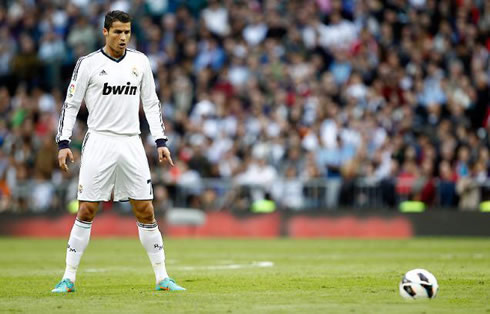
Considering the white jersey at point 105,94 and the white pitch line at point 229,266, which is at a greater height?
the white jersey at point 105,94

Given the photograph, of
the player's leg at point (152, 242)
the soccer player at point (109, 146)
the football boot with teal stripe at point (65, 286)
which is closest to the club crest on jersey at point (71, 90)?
the soccer player at point (109, 146)

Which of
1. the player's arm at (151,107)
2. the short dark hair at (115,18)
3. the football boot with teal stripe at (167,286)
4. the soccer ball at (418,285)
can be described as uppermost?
the short dark hair at (115,18)

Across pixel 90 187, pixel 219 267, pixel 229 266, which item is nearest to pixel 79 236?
pixel 90 187

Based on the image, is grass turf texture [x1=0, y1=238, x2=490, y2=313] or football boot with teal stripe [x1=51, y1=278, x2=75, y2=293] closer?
grass turf texture [x1=0, y1=238, x2=490, y2=313]

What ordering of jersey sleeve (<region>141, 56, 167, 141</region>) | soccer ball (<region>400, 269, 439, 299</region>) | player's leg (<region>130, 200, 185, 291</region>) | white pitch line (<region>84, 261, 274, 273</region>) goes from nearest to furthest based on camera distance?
soccer ball (<region>400, 269, 439, 299</region>), player's leg (<region>130, 200, 185, 291</region>), jersey sleeve (<region>141, 56, 167, 141</region>), white pitch line (<region>84, 261, 274, 273</region>)

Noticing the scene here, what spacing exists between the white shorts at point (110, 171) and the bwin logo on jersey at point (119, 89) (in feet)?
1.43

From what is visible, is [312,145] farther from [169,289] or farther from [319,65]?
[169,289]

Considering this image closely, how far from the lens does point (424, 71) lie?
25.8m

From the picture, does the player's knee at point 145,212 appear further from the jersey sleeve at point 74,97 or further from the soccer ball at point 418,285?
the soccer ball at point 418,285

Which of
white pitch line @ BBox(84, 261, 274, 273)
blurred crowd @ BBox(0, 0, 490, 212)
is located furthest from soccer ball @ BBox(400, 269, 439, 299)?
blurred crowd @ BBox(0, 0, 490, 212)

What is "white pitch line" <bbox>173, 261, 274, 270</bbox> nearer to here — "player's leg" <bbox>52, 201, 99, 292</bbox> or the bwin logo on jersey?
"player's leg" <bbox>52, 201, 99, 292</bbox>

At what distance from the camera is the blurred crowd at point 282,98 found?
23719 mm

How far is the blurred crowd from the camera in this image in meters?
23.7

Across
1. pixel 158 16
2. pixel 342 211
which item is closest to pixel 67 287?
pixel 342 211
